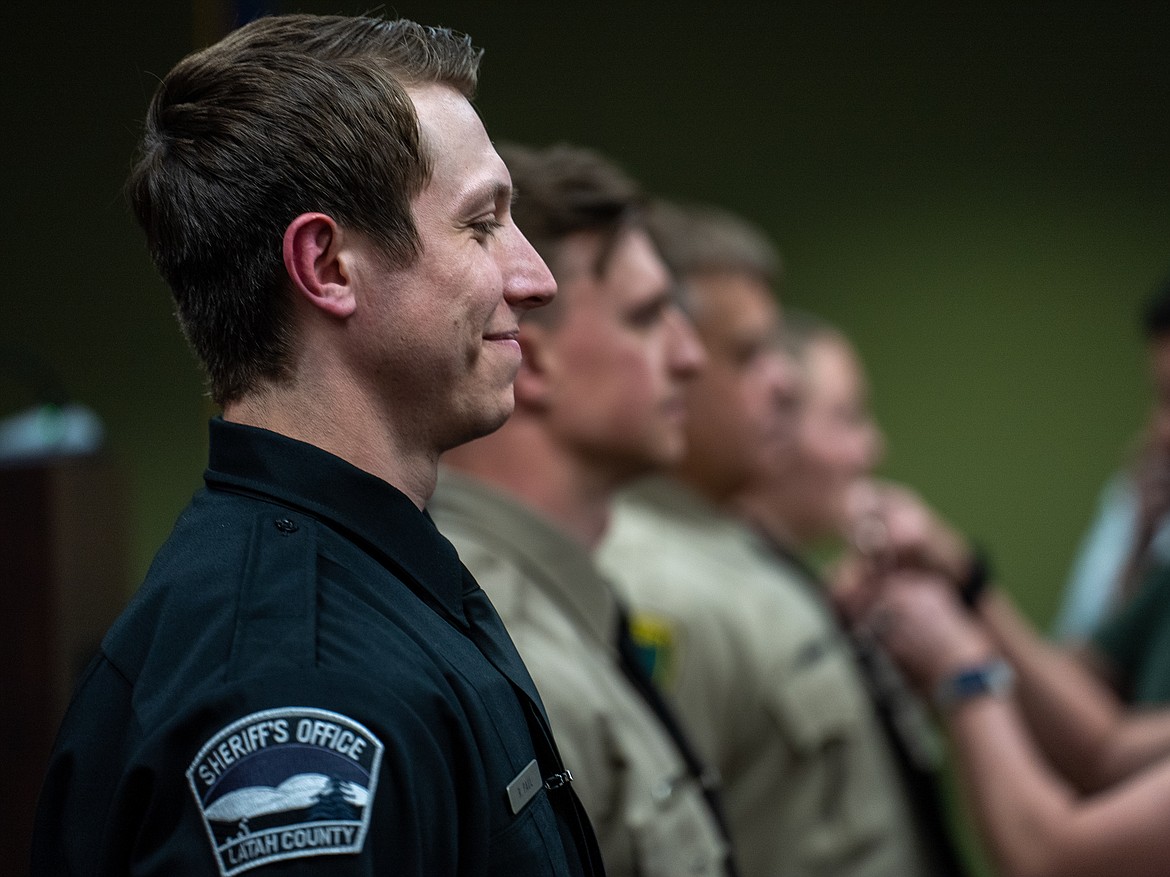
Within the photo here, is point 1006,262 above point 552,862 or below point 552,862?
above

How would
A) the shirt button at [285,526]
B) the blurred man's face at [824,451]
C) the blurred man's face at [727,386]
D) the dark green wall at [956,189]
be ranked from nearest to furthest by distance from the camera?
the shirt button at [285,526]
the blurred man's face at [727,386]
the blurred man's face at [824,451]
the dark green wall at [956,189]

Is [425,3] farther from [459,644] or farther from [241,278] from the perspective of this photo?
[459,644]

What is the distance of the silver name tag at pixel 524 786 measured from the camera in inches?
28.3

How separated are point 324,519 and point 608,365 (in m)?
0.78

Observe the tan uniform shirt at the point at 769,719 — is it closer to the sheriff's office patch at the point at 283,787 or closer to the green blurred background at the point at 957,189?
the sheriff's office patch at the point at 283,787

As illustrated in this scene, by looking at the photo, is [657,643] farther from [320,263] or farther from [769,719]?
[320,263]

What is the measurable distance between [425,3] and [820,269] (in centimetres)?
318

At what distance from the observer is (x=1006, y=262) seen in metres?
4.25

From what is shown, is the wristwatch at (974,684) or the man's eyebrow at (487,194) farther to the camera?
the wristwatch at (974,684)

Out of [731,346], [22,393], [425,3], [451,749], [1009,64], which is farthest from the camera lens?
[1009,64]

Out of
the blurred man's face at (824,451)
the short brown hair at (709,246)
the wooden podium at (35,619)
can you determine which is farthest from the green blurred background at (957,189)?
the wooden podium at (35,619)

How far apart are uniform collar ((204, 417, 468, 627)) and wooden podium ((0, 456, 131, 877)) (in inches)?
19.6

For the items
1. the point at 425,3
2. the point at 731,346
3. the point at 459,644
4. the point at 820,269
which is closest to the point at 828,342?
the point at 731,346

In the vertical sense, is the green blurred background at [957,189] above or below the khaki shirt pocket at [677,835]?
above
